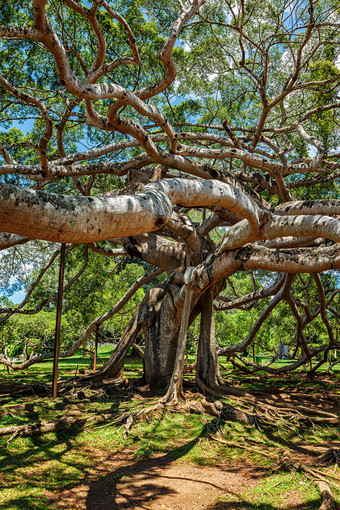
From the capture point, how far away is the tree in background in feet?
11.7

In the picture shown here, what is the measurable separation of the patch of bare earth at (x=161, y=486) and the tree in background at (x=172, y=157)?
6.98ft

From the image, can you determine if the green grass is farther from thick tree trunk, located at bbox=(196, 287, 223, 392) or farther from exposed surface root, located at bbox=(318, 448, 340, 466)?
thick tree trunk, located at bbox=(196, 287, 223, 392)

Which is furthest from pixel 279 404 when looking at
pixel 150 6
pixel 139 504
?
pixel 150 6

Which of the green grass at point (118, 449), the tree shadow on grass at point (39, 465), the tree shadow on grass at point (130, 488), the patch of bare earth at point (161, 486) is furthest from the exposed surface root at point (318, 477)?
the tree shadow on grass at point (39, 465)

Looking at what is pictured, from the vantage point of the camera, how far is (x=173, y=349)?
778 centimetres

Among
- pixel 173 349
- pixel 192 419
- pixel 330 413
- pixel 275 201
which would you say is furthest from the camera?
pixel 275 201

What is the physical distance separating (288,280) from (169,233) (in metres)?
2.84

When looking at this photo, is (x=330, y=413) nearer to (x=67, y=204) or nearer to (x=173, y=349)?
(x=173, y=349)

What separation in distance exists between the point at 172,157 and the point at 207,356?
12.5ft

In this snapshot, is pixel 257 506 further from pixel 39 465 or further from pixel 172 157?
pixel 172 157

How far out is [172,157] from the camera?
5227 mm

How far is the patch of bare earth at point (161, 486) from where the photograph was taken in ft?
10.1

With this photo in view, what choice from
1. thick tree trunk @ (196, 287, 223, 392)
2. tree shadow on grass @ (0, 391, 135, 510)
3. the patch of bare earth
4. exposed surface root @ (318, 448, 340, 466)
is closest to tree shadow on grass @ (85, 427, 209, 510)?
the patch of bare earth

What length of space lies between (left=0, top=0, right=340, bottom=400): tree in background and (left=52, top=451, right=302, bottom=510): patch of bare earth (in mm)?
2127
